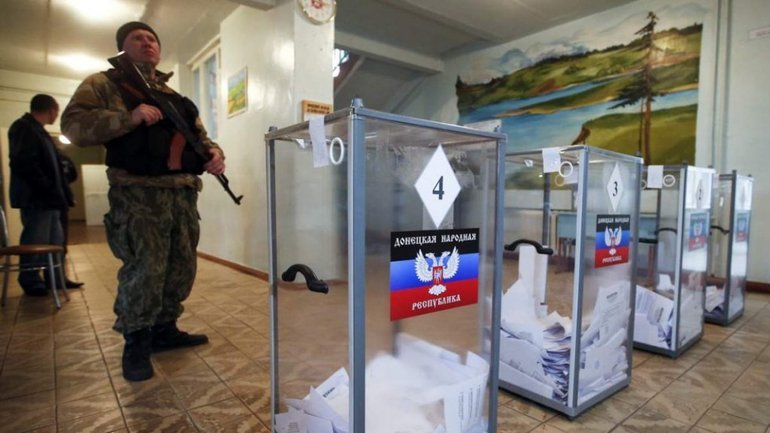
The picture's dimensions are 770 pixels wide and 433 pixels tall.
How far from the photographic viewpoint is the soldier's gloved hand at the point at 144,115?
4.98 feet

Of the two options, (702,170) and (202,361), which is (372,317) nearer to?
(202,361)

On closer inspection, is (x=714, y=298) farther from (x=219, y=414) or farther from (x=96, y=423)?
(x=96, y=423)

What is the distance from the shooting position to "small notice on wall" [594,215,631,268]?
4.68 ft

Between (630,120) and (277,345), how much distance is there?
416 centimetres

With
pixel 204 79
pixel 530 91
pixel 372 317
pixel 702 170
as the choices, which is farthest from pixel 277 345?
pixel 204 79

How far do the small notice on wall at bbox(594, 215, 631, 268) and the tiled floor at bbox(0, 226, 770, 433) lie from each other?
539 millimetres

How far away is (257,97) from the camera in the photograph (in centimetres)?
365

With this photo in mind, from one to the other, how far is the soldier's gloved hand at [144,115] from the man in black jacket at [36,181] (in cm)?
184

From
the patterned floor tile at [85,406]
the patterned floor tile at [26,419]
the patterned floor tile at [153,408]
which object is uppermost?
the patterned floor tile at [26,419]

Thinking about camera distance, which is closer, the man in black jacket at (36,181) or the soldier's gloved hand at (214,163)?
the soldier's gloved hand at (214,163)

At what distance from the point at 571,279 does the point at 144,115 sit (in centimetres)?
170

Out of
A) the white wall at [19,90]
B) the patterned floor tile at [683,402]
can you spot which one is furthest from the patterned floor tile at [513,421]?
the white wall at [19,90]

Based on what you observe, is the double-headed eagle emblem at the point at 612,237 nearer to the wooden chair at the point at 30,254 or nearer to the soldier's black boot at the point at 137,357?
the soldier's black boot at the point at 137,357

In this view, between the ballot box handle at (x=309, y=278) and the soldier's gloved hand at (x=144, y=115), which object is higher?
the soldier's gloved hand at (x=144, y=115)
